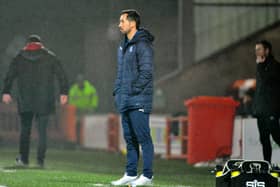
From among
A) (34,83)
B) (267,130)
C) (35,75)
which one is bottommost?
(267,130)

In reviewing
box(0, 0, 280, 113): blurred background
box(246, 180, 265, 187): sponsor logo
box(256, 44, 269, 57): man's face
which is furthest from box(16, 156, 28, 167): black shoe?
box(0, 0, 280, 113): blurred background

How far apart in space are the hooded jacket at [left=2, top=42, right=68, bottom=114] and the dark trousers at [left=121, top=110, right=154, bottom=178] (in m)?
4.10

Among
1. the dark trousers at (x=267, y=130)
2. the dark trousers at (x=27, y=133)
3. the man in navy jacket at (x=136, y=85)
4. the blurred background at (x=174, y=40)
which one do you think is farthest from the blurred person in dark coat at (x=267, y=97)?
the blurred background at (x=174, y=40)

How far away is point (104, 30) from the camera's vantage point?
3547cm

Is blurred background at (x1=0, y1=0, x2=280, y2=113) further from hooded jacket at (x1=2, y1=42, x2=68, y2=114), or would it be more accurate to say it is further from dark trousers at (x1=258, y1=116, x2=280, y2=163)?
dark trousers at (x1=258, y1=116, x2=280, y2=163)

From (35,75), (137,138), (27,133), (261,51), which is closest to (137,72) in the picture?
(137,138)

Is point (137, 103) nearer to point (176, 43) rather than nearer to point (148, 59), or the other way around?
point (148, 59)

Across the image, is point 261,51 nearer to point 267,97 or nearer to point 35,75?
point 267,97

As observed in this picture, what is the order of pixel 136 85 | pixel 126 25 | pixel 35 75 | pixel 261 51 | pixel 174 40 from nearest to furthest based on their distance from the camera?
1. pixel 136 85
2. pixel 126 25
3. pixel 261 51
4. pixel 35 75
5. pixel 174 40

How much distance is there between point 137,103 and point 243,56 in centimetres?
1931

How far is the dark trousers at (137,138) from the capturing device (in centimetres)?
1214

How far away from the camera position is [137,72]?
1209 centimetres

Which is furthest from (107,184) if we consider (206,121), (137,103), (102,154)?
Result: (102,154)

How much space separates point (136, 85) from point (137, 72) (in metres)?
0.15
